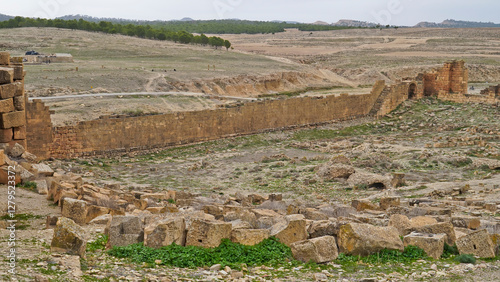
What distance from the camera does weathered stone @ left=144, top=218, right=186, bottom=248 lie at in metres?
9.97

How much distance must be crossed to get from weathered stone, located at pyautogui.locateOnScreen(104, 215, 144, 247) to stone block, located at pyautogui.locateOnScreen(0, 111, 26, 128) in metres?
7.04

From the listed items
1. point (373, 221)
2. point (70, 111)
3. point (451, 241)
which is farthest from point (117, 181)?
point (451, 241)

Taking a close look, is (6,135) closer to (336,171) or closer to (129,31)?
(336,171)

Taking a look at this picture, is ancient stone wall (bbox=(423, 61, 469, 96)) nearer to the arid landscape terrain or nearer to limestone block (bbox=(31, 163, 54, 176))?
the arid landscape terrain

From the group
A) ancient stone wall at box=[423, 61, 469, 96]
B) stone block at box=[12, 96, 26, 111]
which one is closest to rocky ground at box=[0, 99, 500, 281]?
ancient stone wall at box=[423, 61, 469, 96]

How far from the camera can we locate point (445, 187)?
61.0 feet

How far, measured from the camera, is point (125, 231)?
404 inches

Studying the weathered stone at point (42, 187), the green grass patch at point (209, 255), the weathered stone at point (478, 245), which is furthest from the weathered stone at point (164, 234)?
the weathered stone at point (42, 187)

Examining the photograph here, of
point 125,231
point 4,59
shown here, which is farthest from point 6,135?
point 125,231

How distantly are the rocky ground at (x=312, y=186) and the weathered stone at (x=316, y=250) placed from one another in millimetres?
119

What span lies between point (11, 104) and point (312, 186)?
893 centimetres

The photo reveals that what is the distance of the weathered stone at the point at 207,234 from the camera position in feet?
32.9

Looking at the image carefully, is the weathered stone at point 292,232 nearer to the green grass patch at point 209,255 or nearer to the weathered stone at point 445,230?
the green grass patch at point 209,255

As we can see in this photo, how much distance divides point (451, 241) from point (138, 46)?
5934 centimetres
